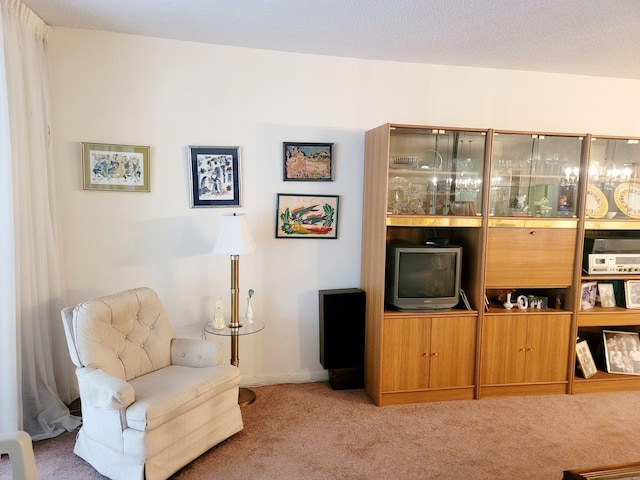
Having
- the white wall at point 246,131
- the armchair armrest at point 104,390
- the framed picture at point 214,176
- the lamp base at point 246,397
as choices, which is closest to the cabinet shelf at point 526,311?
the white wall at point 246,131

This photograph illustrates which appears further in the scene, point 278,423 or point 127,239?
point 127,239

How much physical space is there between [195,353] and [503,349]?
2261 mm

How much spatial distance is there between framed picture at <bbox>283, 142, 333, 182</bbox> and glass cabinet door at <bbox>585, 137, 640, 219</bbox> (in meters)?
2.03

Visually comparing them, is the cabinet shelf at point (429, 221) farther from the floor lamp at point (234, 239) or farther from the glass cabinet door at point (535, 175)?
the floor lamp at point (234, 239)

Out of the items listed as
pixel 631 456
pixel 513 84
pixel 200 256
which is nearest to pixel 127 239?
pixel 200 256

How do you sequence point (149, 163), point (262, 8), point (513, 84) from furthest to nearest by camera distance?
point (513, 84)
point (149, 163)
point (262, 8)

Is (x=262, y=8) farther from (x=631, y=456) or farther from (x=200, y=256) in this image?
(x=631, y=456)

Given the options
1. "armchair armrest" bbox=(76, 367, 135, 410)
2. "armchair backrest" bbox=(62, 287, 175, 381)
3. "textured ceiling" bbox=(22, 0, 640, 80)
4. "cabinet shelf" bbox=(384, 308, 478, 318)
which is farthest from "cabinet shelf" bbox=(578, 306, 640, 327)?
"armchair armrest" bbox=(76, 367, 135, 410)

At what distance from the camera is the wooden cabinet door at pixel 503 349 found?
3.30 meters

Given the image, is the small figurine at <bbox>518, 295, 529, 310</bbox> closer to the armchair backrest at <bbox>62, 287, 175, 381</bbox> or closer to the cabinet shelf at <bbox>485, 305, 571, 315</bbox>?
the cabinet shelf at <bbox>485, 305, 571, 315</bbox>

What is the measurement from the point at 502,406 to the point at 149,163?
3.14 meters

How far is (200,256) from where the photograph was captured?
10.9 ft

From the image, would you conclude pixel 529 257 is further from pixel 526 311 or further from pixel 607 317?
pixel 607 317

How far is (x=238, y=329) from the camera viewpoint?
3.10 m
